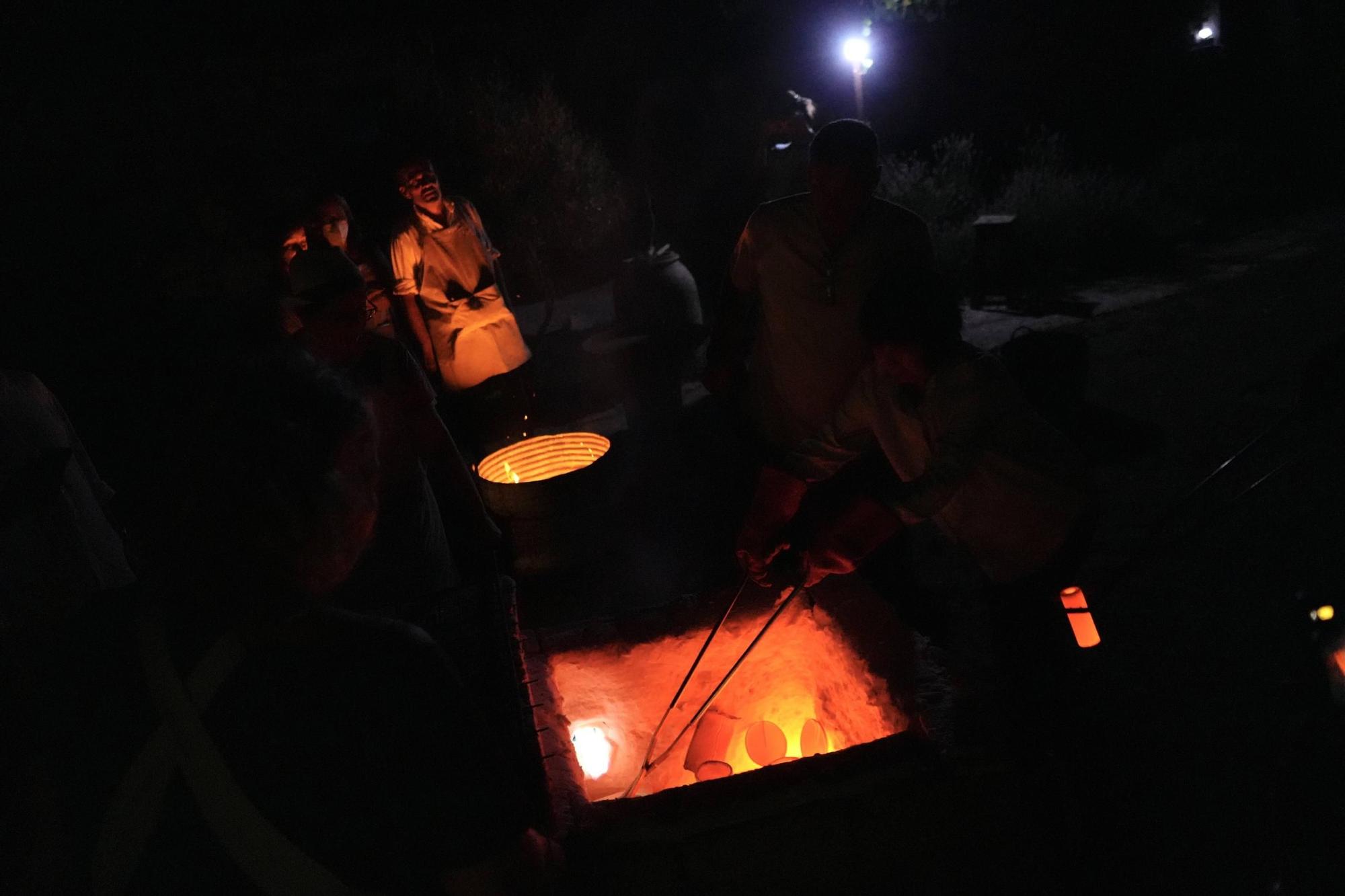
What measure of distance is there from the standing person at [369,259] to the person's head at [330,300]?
2.20m

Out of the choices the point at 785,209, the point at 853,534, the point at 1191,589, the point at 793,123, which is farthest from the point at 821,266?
the point at 793,123

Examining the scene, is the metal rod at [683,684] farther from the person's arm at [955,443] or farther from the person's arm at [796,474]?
the person's arm at [955,443]

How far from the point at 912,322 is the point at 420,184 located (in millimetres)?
3692

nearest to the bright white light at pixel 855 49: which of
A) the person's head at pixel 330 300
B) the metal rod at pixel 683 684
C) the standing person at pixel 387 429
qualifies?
the standing person at pixel 387 429

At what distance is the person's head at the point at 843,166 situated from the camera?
307cm

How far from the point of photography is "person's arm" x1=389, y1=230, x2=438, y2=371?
17.0ft

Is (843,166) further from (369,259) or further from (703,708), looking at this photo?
(369,259)

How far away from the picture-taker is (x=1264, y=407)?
227 inches

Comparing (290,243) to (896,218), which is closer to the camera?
(896,218)

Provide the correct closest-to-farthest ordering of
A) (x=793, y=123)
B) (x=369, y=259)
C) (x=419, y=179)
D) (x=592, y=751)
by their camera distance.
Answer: (x=592, y=751) < (x=419, y=179) < (x=369, y=259) < (x=793, y=123)

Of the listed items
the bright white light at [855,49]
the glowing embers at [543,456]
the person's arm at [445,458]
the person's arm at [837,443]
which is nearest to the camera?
the person's arm at [837,443]

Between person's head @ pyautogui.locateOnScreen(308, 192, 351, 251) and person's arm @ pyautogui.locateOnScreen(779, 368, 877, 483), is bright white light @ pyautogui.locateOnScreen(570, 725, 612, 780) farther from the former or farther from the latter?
person's head @ pyautogui.locateOnScreen(308, 192, 351, 251)

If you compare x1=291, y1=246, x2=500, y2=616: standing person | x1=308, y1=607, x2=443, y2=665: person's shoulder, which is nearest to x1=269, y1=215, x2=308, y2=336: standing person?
x1=291, y1=246, x2=500, y2=616: standing person

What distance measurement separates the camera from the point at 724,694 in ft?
8.93
